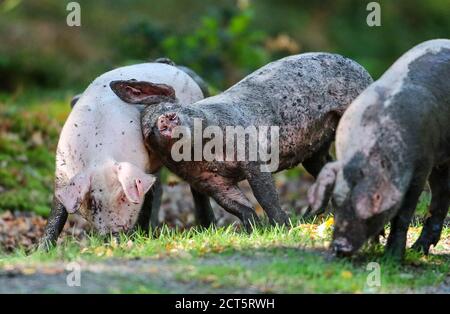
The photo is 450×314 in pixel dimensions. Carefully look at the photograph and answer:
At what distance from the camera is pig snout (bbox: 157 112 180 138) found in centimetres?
980

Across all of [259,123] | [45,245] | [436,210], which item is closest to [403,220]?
[436,210]

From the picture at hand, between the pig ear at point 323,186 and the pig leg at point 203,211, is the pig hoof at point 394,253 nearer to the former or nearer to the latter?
the pig ear at point 323,186

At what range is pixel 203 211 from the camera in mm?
11742

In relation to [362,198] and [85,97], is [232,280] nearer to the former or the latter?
[362,198]

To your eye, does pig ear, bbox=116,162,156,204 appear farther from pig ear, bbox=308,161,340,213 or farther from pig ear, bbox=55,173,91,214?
pig ear, bbox=308,161,340,213

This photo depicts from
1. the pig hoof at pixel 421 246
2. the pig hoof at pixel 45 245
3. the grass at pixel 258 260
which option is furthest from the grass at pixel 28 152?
the pig hoof at pixel 421 246

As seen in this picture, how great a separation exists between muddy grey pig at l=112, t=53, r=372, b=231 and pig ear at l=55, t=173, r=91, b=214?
0.78 meters

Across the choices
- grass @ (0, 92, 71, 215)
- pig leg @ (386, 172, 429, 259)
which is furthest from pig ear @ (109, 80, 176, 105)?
grass @ (0, 92, 71, 215)

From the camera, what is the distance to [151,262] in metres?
8.45

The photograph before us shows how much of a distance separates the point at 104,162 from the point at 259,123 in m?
1.56

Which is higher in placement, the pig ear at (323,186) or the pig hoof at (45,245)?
the pig ear at (323,186)

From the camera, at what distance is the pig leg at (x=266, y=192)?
33.3 feet

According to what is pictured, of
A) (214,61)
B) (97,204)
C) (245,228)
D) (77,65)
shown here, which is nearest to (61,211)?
(97,204)

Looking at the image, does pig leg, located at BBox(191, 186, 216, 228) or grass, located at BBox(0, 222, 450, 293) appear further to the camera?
pig leg, located at BBox(191, 186, 216, 228)
